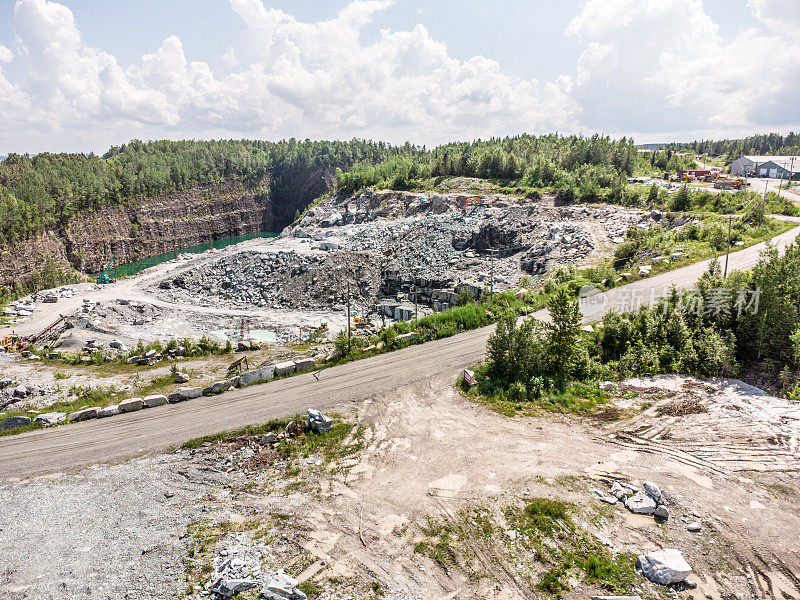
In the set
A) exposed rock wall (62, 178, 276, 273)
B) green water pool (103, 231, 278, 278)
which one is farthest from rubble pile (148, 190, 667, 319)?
exposed rock wall (62, 178, 276, 273)

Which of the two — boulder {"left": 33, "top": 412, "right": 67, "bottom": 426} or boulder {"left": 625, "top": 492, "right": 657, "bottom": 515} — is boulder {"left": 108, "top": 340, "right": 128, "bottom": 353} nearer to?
boulder {"left": 33, "top": 412, "right": 67, "bottom": 426}

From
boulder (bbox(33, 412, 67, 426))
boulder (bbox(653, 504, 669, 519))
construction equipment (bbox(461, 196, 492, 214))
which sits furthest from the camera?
construction equipment (bbox(461, 196, 492, 214))

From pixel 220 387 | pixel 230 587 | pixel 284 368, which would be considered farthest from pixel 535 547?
pixel 220 387

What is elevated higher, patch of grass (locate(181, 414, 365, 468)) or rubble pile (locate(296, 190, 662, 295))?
rubble pile (locate(296, 190, 662, 295))

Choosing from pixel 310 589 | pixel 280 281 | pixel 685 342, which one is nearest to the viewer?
pixel 310 589

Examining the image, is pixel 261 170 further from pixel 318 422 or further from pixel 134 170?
pixel 318 422

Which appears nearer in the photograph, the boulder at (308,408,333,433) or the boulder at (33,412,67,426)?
the boulder at (308,408,333,433)

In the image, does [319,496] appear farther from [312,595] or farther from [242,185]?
[242,185]

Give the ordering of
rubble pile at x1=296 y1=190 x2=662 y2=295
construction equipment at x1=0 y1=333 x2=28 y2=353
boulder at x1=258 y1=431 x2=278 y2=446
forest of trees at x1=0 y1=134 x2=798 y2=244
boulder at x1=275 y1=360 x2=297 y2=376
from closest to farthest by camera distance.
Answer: boulder at x1=258 y1=431 x2=278 y2=446
boulder at x1=275 y1=360 x2=297 y2=376
construction equipment at x1=0 y1=333 x2=28 y2=353
rubble pile at x1=296 y1=190 x2=662 y2=295
forest of trees at x1=0 y1=134 x2=798 y2=244
